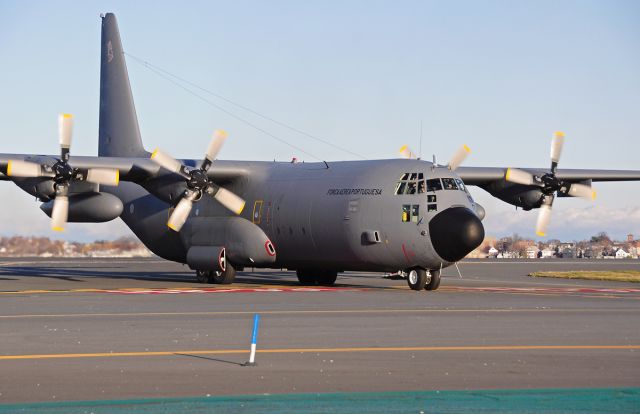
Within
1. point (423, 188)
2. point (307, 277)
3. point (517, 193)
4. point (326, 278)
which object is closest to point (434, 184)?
point (423, 188)

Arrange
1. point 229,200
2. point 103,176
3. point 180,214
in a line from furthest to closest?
point 229,200, point 180,214, point 103,176

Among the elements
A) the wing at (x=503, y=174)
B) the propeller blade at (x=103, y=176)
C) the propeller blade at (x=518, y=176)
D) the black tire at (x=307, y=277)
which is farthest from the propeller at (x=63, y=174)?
the propeller blade at (x=518, y=176)

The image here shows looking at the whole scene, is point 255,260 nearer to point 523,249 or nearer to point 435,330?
point 435,330

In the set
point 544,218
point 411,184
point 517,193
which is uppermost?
point 517,193

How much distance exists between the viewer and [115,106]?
4209cm

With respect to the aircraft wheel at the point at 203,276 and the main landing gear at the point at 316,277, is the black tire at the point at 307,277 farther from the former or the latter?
the aircraft wheel at the point at 203,276

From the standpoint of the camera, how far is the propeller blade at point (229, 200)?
34.2 meters

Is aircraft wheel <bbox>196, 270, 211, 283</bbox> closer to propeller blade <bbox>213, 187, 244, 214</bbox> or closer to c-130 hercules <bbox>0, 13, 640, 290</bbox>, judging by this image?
c-130 hercules <bbox>0, 13, 640, 290</bbox>

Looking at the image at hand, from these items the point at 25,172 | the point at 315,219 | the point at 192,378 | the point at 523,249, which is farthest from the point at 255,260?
the point at 523,249

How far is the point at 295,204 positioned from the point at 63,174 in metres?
7.64

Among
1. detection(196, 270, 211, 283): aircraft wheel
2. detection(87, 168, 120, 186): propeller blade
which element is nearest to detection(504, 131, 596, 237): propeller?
detection(196, 270, 211, 283): aircraft wheel

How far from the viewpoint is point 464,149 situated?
34.1 metres

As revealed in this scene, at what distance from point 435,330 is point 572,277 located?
29.6 m

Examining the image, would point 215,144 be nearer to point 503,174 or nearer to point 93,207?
point 93,207
